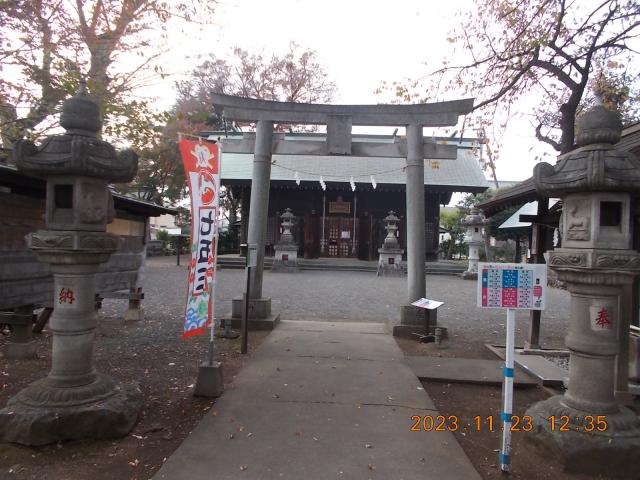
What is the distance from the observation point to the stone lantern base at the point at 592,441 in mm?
3109

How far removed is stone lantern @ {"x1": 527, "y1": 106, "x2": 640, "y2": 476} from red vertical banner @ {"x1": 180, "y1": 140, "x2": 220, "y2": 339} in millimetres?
3375

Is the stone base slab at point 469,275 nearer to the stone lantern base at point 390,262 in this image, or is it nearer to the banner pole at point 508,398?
the stone lantern base at point 390,262

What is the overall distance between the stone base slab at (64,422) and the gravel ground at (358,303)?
435cm

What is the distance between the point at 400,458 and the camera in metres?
3.24

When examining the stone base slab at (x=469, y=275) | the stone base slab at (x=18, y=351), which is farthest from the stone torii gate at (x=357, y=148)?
the stone base slab at (x=469, y=275)

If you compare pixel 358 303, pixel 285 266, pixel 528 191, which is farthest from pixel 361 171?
pixel 528 191

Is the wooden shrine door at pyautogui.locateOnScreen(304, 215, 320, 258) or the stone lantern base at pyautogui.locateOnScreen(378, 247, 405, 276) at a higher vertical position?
the wooden shrine door at pyautogui.locateOnScreen(304, 215, 320, 258)

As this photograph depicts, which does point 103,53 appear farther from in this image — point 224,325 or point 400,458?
point 400,458

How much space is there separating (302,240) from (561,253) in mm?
21002

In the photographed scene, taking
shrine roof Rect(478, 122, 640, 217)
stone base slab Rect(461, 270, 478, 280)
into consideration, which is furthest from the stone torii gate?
stone base slab Rect(461, 270, 478, 280)

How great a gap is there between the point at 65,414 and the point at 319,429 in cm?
216

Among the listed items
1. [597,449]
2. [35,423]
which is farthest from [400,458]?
[35,423]

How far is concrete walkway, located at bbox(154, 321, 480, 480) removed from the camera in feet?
10.0
